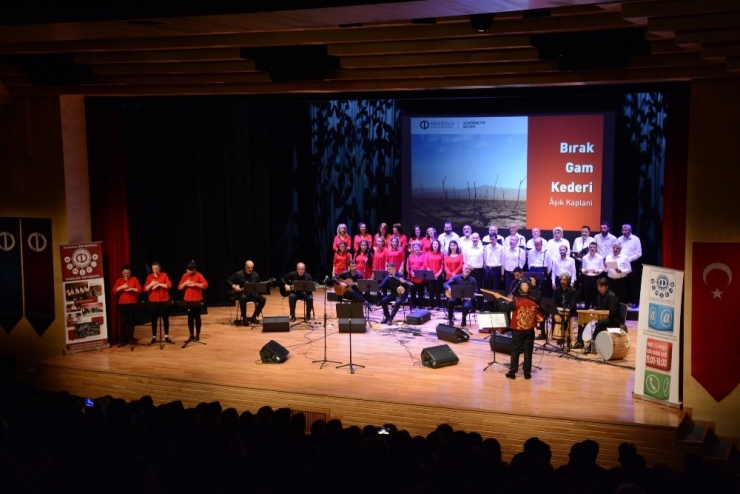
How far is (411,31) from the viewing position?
29.2ft

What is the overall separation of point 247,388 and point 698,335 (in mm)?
6318

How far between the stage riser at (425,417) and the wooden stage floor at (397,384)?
0.5 inches

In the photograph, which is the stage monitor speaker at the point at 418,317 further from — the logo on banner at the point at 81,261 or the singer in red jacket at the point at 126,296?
the logo on banner at the point at 81,261

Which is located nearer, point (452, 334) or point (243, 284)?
point (452, 334)

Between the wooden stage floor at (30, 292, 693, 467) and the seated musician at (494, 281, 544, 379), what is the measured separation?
0.74ft

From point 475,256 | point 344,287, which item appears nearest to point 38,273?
point 344,287

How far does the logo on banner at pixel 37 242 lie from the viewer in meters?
12.8

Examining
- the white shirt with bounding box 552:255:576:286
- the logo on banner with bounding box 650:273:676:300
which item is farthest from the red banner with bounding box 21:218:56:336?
the logo on banner with bounding box 650:273:676:300

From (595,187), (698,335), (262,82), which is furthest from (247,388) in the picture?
(595,187)

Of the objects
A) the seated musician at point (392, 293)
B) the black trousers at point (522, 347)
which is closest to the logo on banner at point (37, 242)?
the seated musician at point (392, 293)

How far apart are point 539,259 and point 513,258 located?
51 centimetres

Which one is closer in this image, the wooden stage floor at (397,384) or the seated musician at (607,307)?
the wooden stage floor at (397,384)

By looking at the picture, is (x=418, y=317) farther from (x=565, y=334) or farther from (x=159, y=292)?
(x=159, y=292)

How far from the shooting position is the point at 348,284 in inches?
557
